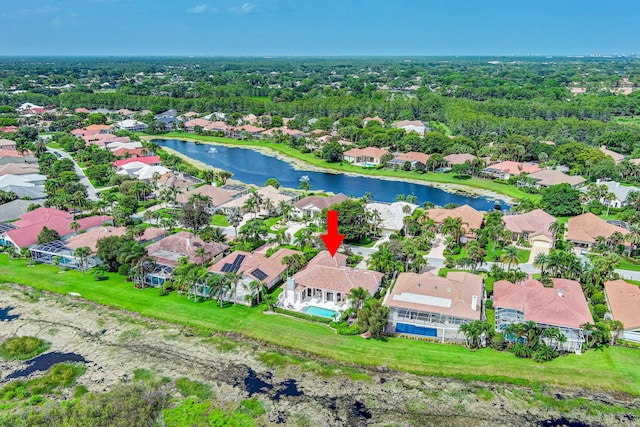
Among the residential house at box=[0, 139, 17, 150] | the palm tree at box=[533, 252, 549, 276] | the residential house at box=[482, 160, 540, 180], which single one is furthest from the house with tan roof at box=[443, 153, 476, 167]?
the residential house at box=[0, 139, 17, 150]

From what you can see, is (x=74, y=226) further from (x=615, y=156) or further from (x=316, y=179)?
(x=615, y=156)

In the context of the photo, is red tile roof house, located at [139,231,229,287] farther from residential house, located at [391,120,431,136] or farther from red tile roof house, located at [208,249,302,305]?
residential house, located at [391,120,431,136]

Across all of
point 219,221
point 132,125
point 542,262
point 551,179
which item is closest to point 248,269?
point 219,221

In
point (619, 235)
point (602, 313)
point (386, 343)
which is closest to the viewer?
point (386, 343)

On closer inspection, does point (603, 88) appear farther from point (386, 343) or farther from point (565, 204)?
point (386, 343)

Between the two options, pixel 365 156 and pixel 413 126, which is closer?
pixel 365 156

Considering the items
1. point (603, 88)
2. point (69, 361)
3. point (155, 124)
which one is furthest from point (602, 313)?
point (603, 88)

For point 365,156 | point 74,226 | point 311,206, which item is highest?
point 74,226
